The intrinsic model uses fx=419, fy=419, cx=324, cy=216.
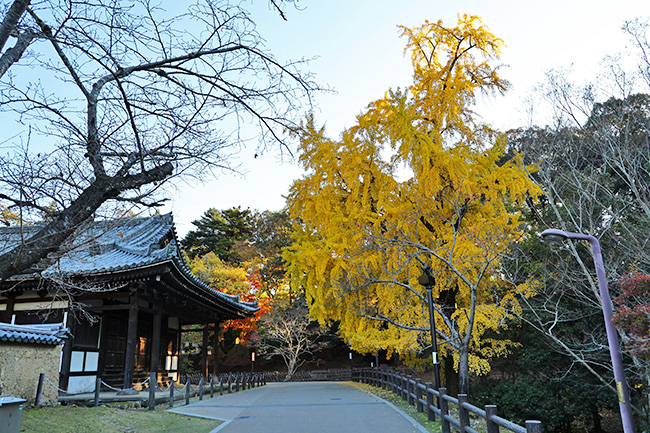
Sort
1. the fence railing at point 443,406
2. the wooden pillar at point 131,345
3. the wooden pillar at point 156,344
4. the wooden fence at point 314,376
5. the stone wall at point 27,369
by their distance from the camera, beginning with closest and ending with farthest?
the fence railing at point 443,406, the stone wall at point 27,369, the wooden pillar at point 131,345, the wooden pillar at point 156,344, the wooden fence at point 314,376

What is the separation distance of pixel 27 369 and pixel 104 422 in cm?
252

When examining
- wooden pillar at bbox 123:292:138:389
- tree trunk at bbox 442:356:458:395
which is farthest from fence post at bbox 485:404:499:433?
wooden pillar at bbox 123:292:138:389

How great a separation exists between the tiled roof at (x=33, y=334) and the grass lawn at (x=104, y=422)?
1525mm

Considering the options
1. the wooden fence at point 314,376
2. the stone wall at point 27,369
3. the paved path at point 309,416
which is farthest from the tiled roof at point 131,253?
the wooden fence at point 314,376

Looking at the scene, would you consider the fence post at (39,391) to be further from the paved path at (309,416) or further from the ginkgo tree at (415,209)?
the ginkgo tree at (415,209)

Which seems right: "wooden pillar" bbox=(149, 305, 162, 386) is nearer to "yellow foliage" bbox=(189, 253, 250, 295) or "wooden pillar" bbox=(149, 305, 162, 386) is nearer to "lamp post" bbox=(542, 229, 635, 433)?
"lamp post" bbox=(542, 229, 635, 433)

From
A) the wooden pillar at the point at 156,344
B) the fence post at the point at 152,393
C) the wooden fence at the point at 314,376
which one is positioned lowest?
the wooden fence at the point at 314,376

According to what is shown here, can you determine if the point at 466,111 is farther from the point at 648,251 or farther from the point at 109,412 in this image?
the point at 109,412

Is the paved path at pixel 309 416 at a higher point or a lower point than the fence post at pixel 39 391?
lower

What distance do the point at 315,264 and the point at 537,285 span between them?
7216mm

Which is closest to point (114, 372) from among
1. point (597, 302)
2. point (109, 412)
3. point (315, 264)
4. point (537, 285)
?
point (109, 412)

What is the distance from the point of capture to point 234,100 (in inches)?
194

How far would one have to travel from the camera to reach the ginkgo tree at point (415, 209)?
1226 cm

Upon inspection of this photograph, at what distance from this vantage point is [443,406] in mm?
7852
